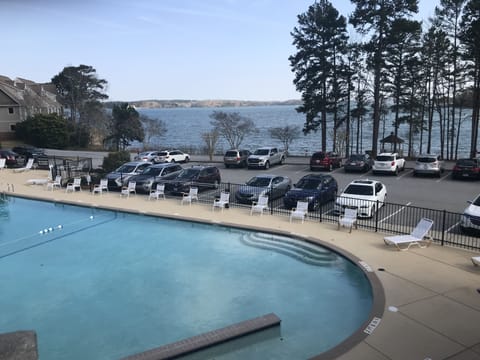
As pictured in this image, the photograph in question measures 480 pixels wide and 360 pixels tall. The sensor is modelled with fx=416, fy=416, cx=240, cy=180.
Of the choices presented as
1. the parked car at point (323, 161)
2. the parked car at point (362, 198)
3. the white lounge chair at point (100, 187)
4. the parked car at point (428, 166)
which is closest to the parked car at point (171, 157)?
the white lounge chair at point (100, 187)

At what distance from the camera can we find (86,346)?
352 inches

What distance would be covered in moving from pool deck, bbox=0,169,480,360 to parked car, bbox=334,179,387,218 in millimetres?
1462

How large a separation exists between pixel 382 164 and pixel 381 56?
41.9 ft

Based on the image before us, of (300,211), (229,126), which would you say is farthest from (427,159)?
(229,126)

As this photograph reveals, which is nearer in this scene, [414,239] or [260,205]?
[414,239]

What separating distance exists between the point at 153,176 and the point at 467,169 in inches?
746

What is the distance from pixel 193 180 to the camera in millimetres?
22969

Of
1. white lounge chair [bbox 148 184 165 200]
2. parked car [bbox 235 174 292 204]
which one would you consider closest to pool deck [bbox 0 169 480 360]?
parked car [bbox 235 174 292 204]

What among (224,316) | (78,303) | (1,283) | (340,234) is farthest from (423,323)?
(1,283)

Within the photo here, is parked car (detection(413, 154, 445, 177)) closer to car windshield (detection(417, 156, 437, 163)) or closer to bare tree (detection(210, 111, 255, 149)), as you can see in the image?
car windshield (detection(417, 156, 437, 163))

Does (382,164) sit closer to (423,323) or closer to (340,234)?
(340,234)

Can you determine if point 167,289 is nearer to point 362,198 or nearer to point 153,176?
point 362,198

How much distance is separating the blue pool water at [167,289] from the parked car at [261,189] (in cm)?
311

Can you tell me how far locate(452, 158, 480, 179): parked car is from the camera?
25.3m
